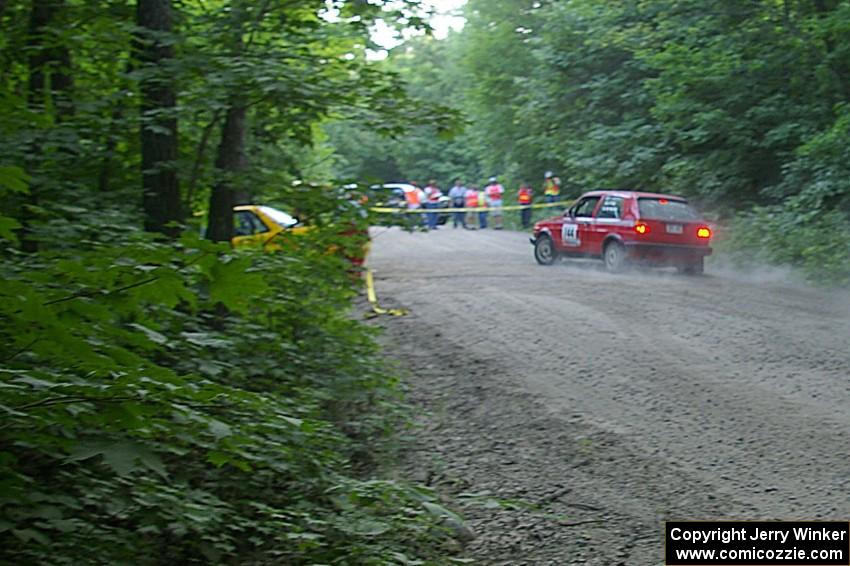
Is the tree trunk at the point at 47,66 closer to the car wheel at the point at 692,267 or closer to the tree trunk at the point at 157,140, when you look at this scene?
the tree trunk at the point at 157,140

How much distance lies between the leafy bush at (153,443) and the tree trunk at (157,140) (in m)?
2.11

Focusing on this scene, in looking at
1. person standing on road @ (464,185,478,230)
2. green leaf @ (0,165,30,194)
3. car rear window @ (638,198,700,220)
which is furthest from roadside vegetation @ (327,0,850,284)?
green leaf @ (0,165,30,194)

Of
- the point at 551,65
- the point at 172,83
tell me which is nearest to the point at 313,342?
the point at 172,83

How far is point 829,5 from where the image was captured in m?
25.7

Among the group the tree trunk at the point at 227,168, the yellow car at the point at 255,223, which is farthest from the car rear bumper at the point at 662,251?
the tree trunk at the point at 227,168

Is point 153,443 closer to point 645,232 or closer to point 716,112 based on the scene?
point 645,232

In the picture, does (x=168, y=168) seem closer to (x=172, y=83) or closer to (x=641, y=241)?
(x=172, y=83)

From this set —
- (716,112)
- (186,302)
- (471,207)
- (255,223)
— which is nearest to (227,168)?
(186,302)

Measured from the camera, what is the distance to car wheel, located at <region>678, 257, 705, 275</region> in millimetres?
22359

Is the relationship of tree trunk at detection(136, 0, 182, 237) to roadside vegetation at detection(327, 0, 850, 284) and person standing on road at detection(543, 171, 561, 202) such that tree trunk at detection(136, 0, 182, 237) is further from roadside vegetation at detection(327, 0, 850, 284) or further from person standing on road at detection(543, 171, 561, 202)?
person standing on road at detection(543, 171, 561, 202)

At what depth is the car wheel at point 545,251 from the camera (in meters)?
25.2

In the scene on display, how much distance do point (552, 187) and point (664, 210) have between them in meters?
18.4

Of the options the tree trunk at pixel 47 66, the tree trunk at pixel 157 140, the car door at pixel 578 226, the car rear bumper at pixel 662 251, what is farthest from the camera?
the car door at pixel 578 226

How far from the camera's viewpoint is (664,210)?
22.5m
